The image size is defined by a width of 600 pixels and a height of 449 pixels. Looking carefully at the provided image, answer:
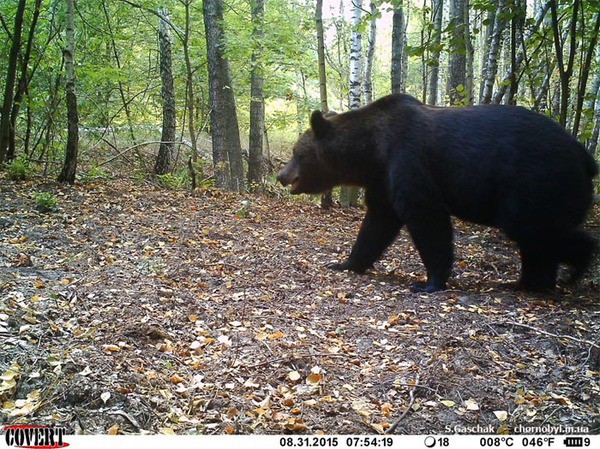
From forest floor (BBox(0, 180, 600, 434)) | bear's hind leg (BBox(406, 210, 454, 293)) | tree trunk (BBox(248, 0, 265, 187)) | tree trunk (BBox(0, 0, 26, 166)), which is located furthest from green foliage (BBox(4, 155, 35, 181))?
bear's hind leg (BBox(406, 210, 454, 293))

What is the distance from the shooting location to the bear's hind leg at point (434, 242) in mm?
6410

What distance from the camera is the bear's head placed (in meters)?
7.31

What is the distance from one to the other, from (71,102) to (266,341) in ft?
23.2

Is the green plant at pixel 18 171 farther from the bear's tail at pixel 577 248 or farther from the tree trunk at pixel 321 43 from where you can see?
the bear's tail at pixel 577 248

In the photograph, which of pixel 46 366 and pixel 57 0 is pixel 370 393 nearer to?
pixel 46 366

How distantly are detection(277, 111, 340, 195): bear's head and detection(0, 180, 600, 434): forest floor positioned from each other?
992mm

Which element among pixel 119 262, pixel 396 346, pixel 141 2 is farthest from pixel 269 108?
pixel 396 346

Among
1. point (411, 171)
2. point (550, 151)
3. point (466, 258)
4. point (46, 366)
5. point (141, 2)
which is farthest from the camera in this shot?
point (141, 2)

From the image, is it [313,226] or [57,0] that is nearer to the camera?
[313,226]

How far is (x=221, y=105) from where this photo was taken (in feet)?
41.3

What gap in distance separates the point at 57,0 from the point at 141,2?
200cm

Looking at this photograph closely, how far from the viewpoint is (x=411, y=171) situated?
20.9 ft

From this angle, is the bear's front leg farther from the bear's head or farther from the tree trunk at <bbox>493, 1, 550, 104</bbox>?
the tree trunk at <bbox>493, 1, 550, 104</bbox>

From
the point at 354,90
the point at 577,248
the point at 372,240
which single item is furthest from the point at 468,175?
the point at 354,90
